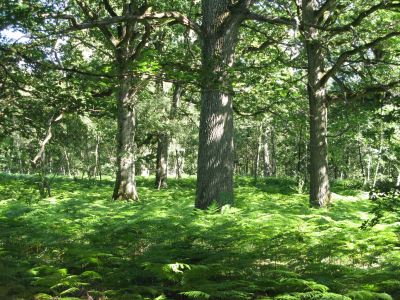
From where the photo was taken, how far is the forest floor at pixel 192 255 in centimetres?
416

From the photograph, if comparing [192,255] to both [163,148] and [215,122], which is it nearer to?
[215,122]

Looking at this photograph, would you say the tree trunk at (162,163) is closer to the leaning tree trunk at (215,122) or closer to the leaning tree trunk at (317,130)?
the leaning tree trunk at (317,130)

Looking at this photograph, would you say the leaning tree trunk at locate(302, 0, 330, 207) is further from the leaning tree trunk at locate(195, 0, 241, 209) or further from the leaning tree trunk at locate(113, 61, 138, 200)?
the leaning tree trunk at locate(113, 61, 138, 200)

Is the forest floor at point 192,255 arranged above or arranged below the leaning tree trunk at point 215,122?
below

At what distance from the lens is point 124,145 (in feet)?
41.9

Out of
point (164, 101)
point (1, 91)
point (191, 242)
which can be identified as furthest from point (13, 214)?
point (164, 101)

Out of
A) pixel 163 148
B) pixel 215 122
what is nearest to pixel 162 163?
pixel 163 148

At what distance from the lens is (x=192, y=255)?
17.4 ft

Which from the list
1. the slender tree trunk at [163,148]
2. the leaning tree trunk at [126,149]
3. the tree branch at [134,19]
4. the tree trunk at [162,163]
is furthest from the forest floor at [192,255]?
the tree trunk at [162,163]

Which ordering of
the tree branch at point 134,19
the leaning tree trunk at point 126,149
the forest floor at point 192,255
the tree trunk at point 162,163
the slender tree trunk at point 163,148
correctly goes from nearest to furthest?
the forest floor at point 192,255 < the tree branch at point 134,19 < the leaning tree trunk at point 126,149 < the slender tree trunk at point 163,148 < the tree trunk at point 162,163

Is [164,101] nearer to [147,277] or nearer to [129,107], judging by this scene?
[129,107]

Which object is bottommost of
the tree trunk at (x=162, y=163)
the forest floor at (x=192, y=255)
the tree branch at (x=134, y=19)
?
the forest floor at (x=192, y=255)

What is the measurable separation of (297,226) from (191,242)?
1782mm

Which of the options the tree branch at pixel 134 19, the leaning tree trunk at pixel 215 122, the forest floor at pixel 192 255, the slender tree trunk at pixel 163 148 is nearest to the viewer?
the forest floor at pixel 192 255
